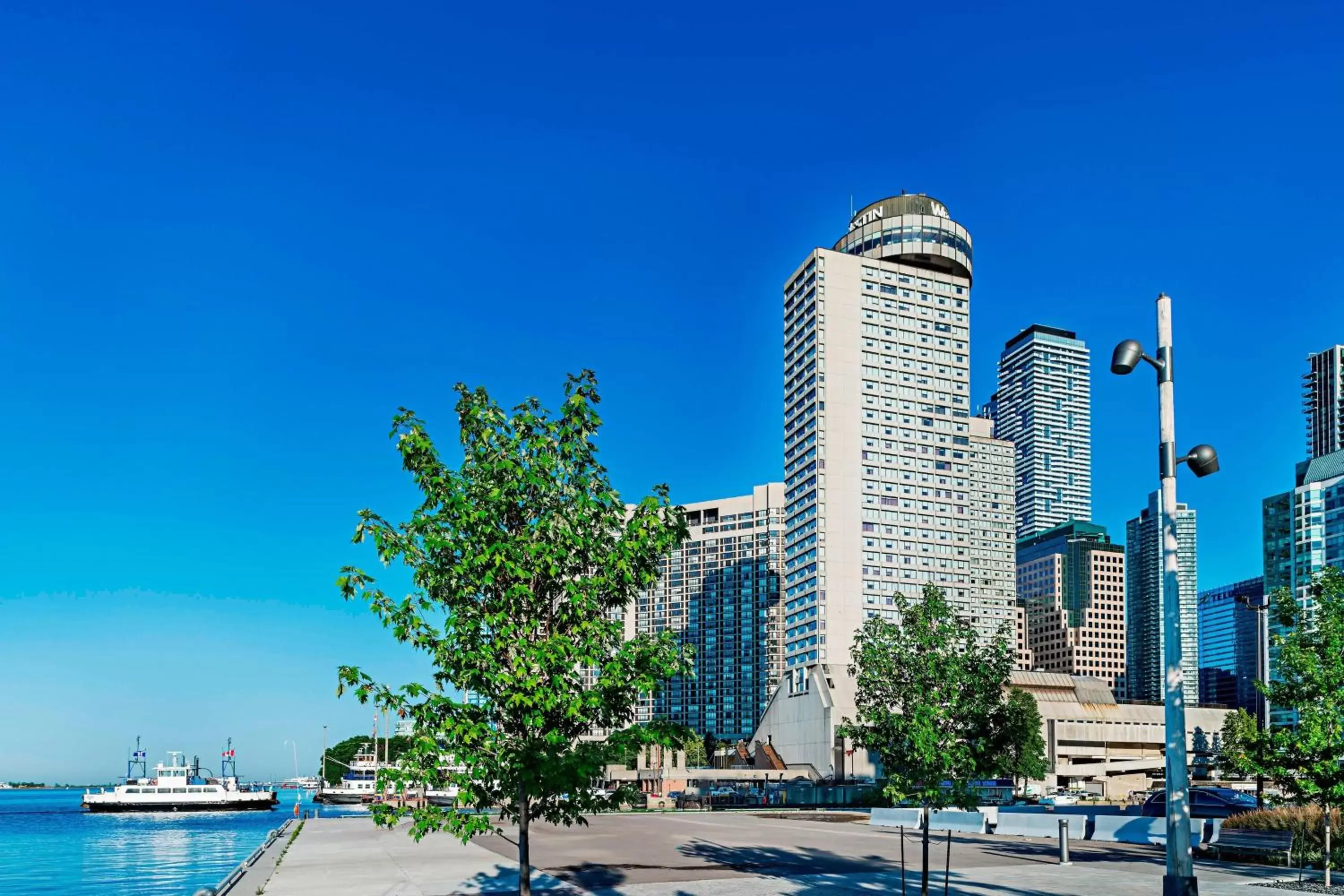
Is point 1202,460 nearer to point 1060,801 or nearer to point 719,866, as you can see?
point 719,866

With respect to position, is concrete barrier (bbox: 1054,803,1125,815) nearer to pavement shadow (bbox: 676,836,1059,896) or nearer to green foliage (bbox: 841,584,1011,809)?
pavement shadow (bbox: 676,836,1059,896)

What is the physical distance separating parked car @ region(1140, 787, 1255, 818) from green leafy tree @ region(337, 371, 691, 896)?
137 feet

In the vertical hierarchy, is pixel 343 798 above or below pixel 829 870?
below

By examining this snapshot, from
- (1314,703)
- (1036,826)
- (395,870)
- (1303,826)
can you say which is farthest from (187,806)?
(1314,703)

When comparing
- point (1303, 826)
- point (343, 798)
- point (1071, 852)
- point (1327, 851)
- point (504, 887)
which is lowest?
point (343, 798)

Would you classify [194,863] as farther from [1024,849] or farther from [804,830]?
[1024,849]

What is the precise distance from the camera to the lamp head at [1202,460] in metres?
15.9

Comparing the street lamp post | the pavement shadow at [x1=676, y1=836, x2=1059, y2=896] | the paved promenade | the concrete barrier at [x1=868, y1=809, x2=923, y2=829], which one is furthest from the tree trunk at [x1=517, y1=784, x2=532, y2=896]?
the concrete barrier at [x1=868, y1=809, x2=923, y2=829]

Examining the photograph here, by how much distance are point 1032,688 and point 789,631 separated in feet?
127

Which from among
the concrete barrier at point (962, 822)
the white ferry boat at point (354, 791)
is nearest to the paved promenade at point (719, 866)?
the concrete barrier at point (962, 822)

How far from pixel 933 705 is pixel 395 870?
57.0 feet

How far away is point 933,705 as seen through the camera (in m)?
25.3

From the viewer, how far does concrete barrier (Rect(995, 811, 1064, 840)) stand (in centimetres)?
4478

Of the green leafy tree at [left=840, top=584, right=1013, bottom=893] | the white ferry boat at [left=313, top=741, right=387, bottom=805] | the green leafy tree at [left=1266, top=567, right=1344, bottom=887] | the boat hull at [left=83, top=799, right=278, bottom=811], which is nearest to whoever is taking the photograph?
the green leafy tree at [left=1266, top=567, right=1344, bottom=887]
